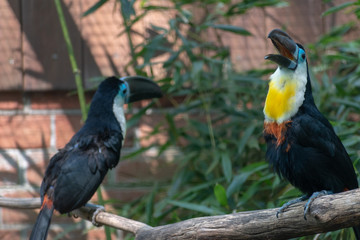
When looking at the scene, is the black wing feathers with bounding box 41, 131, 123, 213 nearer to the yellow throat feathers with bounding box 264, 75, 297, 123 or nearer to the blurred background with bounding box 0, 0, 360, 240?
the blurred background with bounding box 0, 0, 360, 240

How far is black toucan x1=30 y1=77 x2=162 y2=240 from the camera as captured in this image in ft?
4.97

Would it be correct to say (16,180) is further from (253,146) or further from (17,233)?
(253,146)

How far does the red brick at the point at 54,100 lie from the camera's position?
2.06 m

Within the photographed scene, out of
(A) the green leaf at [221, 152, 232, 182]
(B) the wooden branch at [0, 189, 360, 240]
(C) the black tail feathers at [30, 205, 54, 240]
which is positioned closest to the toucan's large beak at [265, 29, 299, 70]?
(B) the wooden branch at [0, 189, 360, 240]

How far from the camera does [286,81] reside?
1362 mm

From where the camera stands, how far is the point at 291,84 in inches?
53.2

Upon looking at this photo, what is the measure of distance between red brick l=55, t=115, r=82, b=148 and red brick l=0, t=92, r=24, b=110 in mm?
153

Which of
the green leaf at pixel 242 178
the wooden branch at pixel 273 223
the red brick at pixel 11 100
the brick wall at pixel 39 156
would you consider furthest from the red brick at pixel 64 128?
the wooden branch at pixel 273 223

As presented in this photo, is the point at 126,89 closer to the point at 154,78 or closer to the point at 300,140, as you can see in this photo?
the point at 154,78

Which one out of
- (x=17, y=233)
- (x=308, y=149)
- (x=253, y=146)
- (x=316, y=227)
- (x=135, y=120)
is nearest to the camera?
(x=316, y=227)

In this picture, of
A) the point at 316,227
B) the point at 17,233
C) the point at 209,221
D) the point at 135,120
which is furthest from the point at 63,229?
the point at 316,227

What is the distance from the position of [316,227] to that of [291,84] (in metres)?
0.42

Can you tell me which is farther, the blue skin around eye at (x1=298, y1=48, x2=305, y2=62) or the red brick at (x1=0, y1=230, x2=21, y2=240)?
the red brick at (x1=0, y1=230, x2=21, y2=240)

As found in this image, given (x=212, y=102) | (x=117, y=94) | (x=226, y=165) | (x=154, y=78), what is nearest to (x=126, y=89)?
(x=117, y=94)
